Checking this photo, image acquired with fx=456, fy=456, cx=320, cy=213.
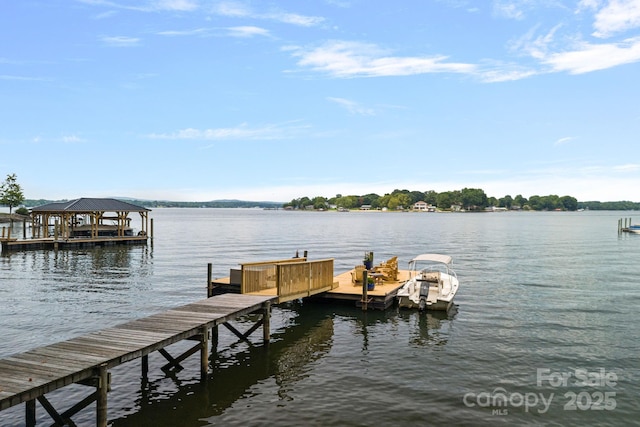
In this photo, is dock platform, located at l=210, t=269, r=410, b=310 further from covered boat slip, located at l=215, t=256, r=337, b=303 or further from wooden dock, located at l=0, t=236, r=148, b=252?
wooden dock, located at l=0, t=236, r=148, b=252

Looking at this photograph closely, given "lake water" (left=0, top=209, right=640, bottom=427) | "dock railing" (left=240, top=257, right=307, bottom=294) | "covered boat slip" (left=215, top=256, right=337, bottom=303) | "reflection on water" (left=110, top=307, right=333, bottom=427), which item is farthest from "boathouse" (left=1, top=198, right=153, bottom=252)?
"reflection on water" (left=110, top=307, right=333, bottom=427)

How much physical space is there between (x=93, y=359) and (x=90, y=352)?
582 millimetres

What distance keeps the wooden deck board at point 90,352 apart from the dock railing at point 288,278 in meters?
3.47

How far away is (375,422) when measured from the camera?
1061cm

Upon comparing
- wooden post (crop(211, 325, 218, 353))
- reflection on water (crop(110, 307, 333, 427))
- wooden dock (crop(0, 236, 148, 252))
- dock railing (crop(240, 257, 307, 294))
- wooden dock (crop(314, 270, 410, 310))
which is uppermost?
dock railing (crop(240, 257, 307, 294))

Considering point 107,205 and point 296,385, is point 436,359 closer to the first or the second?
point 296,385

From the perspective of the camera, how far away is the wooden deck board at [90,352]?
27.5ft

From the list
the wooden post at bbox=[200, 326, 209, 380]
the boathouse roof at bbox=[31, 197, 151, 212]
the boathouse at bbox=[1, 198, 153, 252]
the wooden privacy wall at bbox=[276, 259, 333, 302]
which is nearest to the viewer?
the wooden post at bbox=[200, 326, 209, 380]

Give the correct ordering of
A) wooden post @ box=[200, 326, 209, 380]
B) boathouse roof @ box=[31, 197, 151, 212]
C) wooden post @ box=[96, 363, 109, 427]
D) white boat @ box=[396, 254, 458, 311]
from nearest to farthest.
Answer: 1. wooden post @ box=[96, 363, 109, 427]
2. wooden post @ box=[200, 326, 209, 380]
3. white boat @ box=[396, 254, 458, 311]
4. boathouse roof @ box=[31, 197, 151, 212]

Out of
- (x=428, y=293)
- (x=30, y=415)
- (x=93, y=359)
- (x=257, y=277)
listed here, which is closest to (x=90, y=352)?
(x=93, y=359)

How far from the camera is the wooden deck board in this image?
838 cm

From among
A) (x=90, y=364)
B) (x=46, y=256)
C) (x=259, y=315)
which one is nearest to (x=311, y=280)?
(x=259, y=315)

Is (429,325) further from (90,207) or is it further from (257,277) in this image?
(90,207)

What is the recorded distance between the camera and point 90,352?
397 inches
